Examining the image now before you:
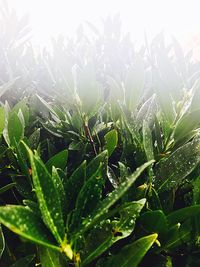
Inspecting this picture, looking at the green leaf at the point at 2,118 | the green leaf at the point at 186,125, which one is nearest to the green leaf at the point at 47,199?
the green leaf at the point at 2,118

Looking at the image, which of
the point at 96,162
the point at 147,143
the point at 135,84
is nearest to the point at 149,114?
the point at 135,84

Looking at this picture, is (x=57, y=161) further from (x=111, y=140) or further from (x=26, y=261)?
(x=26, y=261)

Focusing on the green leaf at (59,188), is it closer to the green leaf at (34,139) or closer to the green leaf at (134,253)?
the green leaf at (134,253)

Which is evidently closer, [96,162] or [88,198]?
[88,198]

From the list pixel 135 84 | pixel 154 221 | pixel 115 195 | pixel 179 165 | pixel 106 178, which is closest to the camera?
pixel 115 195

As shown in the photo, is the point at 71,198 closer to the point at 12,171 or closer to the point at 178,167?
the point at 178,167

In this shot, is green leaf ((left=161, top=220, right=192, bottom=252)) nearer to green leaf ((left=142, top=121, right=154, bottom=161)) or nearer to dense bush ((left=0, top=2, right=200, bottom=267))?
dense bush ((left=0, top=2, right=200, bottom=267))

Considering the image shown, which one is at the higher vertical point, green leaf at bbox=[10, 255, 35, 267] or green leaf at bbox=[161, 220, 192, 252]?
green leaf at bbox=[10, 255, 35, 267]

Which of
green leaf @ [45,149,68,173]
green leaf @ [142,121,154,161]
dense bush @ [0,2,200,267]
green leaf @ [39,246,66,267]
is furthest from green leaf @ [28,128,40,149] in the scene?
green leaf @ [39,246,66,267]
